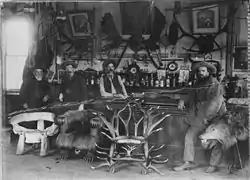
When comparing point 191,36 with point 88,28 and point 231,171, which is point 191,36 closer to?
point 88,28

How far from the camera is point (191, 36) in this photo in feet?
4.39

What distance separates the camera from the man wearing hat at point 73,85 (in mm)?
1388

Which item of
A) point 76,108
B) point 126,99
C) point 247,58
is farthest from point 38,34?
point 247,58

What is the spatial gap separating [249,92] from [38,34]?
0.92 m

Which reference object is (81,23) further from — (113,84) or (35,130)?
(35,130)

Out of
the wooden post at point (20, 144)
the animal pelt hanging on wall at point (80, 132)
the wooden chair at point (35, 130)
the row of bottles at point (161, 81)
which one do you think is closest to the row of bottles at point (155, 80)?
the row of bottles at point (161, 81)

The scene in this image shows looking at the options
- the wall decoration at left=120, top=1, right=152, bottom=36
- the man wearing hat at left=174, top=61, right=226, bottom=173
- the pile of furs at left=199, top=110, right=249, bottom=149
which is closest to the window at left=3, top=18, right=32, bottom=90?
the wall decoration at left=120, top=1, right=152, bottom=36

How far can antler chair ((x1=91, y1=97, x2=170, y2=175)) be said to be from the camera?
53.9 inches

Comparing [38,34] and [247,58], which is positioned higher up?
[38,34]

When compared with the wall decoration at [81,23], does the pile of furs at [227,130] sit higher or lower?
lower

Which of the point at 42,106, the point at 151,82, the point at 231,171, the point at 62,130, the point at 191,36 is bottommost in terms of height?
the point at 231,171

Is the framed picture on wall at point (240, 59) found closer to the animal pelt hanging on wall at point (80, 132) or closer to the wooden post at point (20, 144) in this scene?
the animal pelt hanging on wall at point (80, 132)

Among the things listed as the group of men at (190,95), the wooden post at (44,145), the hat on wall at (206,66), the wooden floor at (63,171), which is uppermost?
the hat on wall at (206,66)

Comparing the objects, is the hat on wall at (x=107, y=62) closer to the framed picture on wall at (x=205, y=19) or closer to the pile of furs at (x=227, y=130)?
the framed picture on wall at (x=205, y=19)
